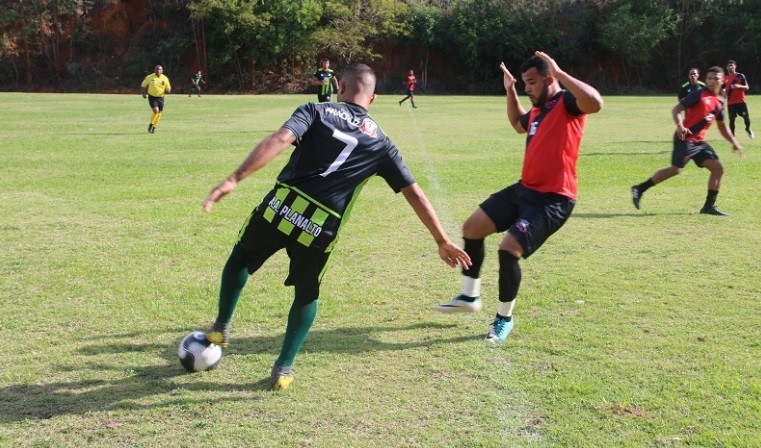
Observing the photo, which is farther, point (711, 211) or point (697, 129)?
point (697, 129)

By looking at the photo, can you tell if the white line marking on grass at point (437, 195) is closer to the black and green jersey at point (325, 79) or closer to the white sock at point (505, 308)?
the white sock at point (505, 308)

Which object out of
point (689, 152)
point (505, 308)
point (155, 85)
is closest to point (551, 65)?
point (505, 308)

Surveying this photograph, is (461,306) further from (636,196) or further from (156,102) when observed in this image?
(156,102)

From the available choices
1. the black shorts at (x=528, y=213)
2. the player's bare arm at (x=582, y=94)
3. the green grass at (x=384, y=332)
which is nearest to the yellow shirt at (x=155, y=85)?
the green grass at (x=384, y=332)

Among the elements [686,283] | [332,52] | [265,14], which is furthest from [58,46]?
[686,283]

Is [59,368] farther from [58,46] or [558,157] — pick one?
[58,46]

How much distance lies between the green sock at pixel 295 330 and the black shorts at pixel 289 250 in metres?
0.11

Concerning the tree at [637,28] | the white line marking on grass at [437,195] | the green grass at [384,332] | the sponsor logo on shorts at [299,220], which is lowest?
the white line marking on grass at [437,195]

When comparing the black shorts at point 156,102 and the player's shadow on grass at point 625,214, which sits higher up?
the black shorts at point 156,102

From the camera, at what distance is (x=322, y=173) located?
174 inches

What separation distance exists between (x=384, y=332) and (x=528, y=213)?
4.47 feet

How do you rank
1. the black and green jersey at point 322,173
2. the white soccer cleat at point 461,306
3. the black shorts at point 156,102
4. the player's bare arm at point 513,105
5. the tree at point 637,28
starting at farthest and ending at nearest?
the tree at point 637,28, the black shorts at point 156,102, the player's bare arm at point 513,105, the white soccer cleat at point 461,306, the black and green jersey at point 322,173

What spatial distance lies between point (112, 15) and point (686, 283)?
2526 inches

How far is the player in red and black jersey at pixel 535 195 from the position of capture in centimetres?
544
